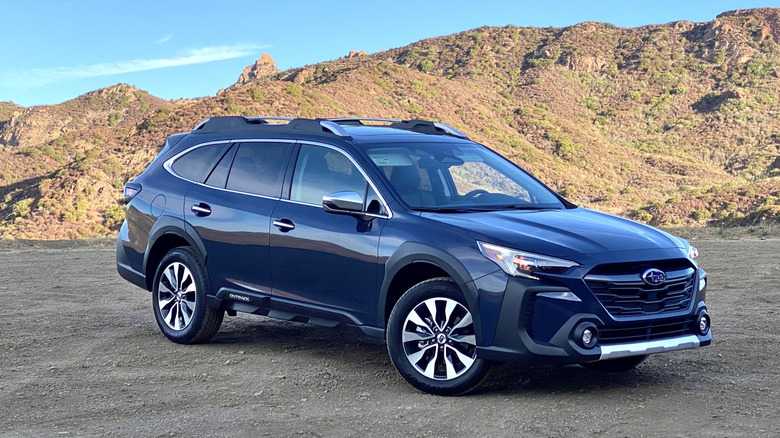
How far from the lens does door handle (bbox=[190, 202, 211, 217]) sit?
7719 millimetres

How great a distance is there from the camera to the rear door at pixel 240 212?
7246 millimetres

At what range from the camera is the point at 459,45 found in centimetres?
8594

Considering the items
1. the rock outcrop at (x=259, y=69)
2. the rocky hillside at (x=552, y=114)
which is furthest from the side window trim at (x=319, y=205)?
the rock outcrop at (x=259, y=69)

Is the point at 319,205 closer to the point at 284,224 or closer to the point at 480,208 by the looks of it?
the point at 284,224

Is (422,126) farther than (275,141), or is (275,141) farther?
(422,126)

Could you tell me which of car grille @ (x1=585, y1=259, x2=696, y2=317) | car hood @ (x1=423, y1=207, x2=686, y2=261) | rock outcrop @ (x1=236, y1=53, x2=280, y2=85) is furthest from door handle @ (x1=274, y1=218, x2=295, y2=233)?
rock outcrop @ (x1=236, y1=53, x2=280, y2=85)

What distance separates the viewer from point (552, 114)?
68.1 metres

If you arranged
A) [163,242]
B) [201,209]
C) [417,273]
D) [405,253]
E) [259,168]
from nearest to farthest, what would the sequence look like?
1. [405,253]
2. [417,273]
3. [259,168]
4. [201,209]
5. [163,242]

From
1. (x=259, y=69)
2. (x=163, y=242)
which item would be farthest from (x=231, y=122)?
(x=259, y=69)

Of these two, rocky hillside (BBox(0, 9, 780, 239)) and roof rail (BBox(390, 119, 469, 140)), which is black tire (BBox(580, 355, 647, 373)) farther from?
rocky hillside (BBox(0, 9, 780, 239))

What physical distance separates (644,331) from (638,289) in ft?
0.89

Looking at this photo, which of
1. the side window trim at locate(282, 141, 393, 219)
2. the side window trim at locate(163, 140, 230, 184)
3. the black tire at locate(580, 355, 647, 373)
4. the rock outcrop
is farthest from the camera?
the rock outcrop

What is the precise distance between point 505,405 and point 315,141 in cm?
258

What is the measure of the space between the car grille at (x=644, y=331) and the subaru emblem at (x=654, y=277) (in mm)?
252
